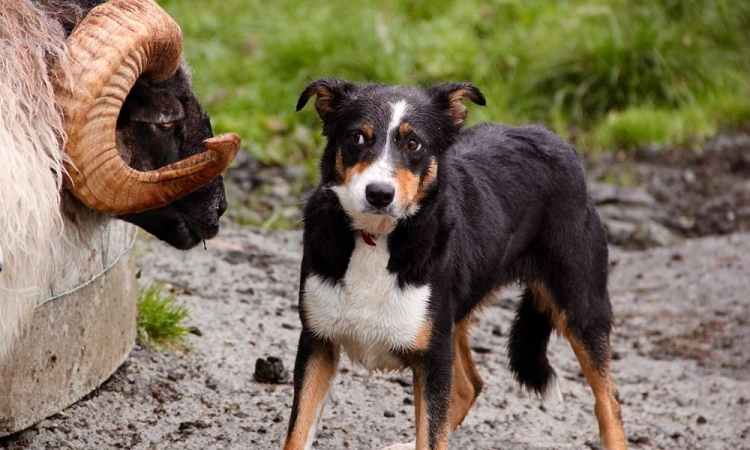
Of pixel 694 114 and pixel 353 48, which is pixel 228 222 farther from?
pixel 694 114

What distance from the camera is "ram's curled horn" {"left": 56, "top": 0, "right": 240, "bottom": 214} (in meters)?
4.09

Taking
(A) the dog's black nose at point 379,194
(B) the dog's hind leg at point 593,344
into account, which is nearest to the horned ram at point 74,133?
(A) the dog's black nose at point 379,194

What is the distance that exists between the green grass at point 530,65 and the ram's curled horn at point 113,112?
546cm

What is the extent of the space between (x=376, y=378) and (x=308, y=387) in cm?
156

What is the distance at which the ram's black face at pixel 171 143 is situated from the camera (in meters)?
4.46

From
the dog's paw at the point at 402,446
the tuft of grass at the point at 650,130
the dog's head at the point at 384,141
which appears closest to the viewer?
the dog's head at the point at 384,141

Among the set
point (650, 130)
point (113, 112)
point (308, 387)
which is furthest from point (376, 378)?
point (650, 130)

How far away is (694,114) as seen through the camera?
34.2 ft

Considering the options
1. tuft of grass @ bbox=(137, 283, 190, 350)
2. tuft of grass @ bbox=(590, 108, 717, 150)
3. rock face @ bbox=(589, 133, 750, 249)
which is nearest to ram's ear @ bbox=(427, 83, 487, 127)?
tuft of grass @ bbox=(137, 283, 190, 350)

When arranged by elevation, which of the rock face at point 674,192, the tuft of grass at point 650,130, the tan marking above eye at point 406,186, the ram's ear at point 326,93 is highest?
the ram's ear at point 326,93

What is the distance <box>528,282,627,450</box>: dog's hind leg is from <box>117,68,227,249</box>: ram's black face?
5.25 ft

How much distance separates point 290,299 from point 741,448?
9.10 ft

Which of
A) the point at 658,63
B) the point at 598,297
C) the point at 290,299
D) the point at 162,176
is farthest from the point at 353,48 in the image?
the point at 162,176

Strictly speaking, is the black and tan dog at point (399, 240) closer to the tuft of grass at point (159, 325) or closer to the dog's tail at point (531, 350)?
the dog's tail at point (531, 350)
